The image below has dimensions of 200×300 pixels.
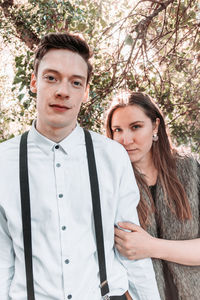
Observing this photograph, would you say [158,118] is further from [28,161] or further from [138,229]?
[28,161]

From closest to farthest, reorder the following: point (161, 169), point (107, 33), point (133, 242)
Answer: point (133, 242) < point (161, 169) < point (107, 33)

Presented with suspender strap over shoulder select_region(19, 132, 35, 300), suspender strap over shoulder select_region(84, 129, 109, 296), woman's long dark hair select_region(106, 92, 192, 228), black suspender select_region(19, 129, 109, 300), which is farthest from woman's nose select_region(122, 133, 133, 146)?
suspender strap over shoulder select_region(19, 132, 35, 300)

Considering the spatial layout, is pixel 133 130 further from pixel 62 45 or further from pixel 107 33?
pixel 107 33

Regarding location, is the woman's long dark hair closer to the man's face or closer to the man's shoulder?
the man's face

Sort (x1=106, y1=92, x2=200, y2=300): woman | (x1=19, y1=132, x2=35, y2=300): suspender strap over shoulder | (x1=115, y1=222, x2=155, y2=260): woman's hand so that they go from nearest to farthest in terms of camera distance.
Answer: (x1=19, y1=132, x2=35, y2=300): suspender strap over shoulder < (x1=115, y1=222, x2=155, y2=260): woman's hand < (x1=106, y1=92, x2=200, y2=300): woman

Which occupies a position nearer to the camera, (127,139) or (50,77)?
(50,77)

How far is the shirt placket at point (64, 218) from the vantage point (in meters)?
1.32

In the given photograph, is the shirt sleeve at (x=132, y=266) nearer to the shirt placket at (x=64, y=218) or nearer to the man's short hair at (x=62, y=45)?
the shirt placket at (x=64, y=218)

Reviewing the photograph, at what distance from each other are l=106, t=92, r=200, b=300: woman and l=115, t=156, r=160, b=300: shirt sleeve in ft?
0.18

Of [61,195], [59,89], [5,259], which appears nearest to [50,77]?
[59,89]

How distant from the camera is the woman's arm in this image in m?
1.51

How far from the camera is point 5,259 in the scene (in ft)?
4.50

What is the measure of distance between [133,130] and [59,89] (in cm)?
69

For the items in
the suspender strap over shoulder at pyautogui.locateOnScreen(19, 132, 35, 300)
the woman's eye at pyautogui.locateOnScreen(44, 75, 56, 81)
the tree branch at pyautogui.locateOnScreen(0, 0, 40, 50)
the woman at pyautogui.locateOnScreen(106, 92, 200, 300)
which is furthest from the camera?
the tree branch at pyautogui.locateOnScreen(0, 0, 40, 50)
